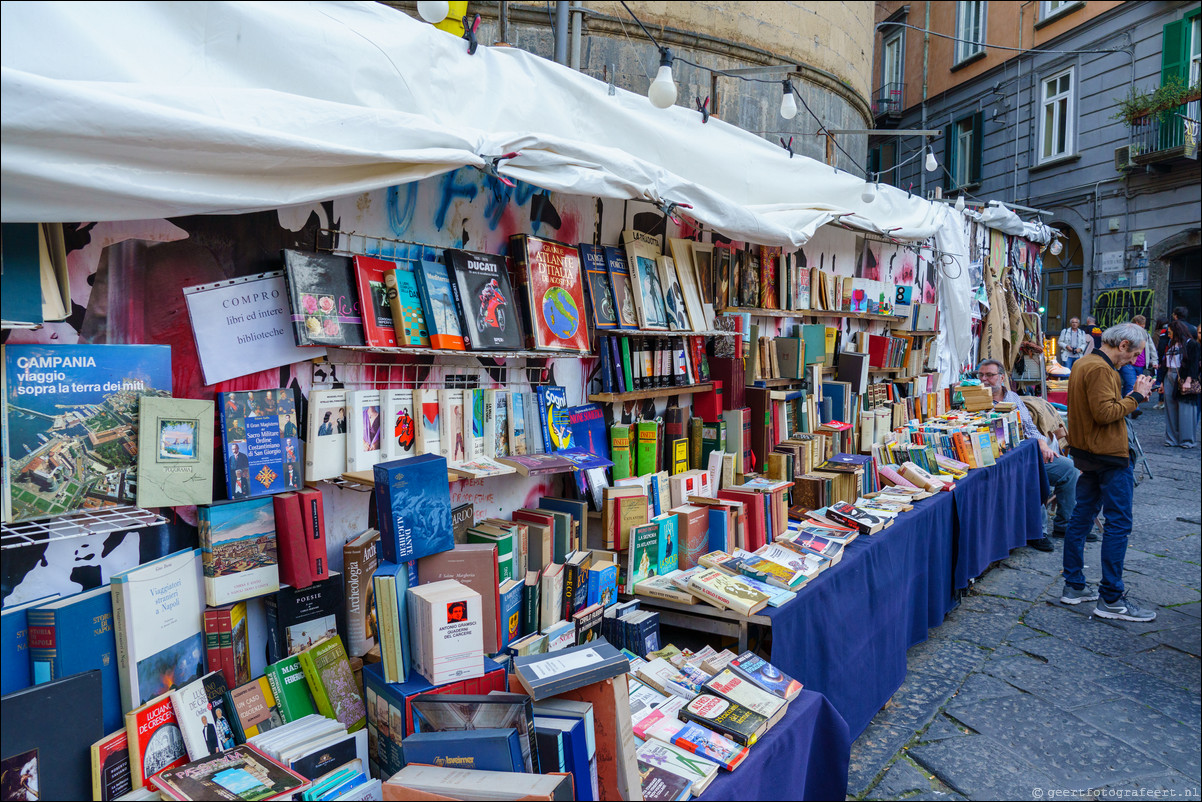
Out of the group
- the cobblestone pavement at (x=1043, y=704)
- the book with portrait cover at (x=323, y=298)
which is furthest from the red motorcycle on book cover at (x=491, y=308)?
the cobblestone pavement at (x=1043, y=704)

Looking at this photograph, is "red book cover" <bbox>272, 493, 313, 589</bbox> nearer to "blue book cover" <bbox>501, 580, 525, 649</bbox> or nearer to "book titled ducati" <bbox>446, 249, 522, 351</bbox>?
"blue book cover" <bbox>501, 580, 525, 649</bbox>

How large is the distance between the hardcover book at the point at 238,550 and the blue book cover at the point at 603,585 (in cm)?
111

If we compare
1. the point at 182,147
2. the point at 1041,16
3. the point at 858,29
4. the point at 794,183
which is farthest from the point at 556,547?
the point at 1041,16

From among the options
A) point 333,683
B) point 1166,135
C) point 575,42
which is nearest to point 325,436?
point 333,683

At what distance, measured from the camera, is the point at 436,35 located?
2.13 meters

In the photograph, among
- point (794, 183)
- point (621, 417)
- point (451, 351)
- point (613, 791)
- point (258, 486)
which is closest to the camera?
point (613, 791)

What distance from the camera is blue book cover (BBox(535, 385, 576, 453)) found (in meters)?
2.79

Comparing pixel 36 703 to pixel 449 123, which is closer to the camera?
Result: pixel 36 703

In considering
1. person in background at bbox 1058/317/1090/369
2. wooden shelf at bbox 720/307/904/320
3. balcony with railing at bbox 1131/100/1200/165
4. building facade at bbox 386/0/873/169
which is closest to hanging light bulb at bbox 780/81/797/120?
wooden shelf at bbox 720/307/904/320

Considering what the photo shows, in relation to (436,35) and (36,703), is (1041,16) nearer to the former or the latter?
(436,35)

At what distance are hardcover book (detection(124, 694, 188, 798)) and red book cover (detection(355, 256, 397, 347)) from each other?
3.51 ft

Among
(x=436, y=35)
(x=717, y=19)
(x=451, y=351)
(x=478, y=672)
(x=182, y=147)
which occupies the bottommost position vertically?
(x=478, y=672)

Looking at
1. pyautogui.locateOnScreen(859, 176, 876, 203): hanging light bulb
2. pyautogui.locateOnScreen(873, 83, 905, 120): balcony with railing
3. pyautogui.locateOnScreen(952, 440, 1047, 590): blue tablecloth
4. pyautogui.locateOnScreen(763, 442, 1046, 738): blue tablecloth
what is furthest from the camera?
pyautogui.locateOnScreen(873, 83, 905, 120): balcony with railing

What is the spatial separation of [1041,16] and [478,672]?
61.3 feet
